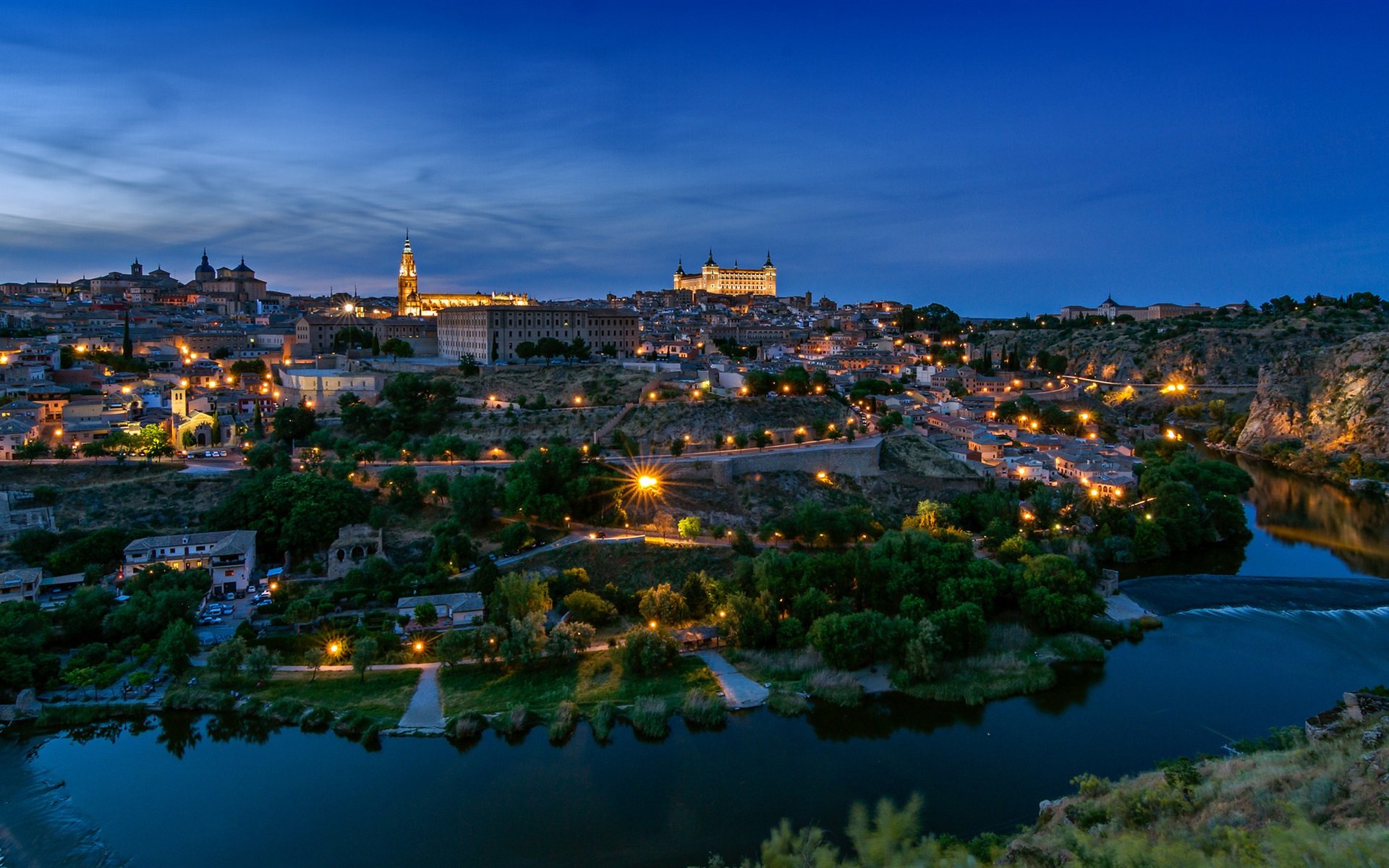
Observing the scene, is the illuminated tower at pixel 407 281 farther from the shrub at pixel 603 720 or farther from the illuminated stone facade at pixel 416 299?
the shrub at pixel 603 720

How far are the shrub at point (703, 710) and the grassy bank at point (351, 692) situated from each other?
423 centimetres

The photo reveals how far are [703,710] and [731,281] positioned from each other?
252 feet

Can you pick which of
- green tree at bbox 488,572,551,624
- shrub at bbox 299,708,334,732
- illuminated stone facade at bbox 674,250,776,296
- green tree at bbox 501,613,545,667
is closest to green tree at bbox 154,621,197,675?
shrub at bbox 299,708,334,732

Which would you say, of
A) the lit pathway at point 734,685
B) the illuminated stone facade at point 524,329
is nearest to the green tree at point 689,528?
the lit pathway at point 734,685

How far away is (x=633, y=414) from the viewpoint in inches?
1026

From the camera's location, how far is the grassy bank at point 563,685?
505 inches

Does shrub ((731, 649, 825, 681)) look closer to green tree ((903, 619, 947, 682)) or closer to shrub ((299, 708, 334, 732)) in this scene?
green tree ((903, 619, 947, 682))

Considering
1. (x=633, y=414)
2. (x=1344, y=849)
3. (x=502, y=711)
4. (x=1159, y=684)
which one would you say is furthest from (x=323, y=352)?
(x=1344, y=849)

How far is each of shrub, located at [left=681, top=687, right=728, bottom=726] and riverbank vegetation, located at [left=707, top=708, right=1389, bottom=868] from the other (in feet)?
9.08

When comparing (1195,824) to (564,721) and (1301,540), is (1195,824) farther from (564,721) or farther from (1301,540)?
(1301,540)

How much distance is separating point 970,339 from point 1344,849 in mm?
59466

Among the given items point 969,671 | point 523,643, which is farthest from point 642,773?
point 969,671

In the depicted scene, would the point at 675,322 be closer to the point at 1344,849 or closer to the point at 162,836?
the point at 162,836

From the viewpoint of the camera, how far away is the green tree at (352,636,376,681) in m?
13.3
